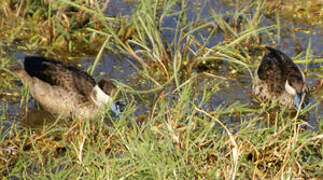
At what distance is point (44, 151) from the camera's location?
249 inches

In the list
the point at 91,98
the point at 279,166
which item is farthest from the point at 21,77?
the point at 279,166

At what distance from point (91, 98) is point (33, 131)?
100 centimetres

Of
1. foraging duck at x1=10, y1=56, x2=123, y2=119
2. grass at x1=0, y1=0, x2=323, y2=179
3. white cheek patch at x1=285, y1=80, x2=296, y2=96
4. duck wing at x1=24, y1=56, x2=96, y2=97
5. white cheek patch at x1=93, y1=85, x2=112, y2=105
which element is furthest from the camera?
white cheek patch at x1=285, y1=80, x2=296, y2=96

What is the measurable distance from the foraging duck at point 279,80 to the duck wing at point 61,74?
1800mm

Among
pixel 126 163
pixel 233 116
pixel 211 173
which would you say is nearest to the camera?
pixel 211 173

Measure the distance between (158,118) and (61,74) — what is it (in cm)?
182

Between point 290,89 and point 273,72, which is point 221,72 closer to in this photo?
point 273,72

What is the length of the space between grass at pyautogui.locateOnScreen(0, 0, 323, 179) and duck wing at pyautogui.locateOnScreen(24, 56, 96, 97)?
230 millimetres

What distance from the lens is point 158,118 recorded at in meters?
6.00

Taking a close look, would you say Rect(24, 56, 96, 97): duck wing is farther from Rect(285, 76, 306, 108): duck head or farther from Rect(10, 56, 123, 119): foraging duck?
Rect(285, 76, 306, 108): duck head

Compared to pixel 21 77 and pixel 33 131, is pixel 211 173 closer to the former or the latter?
pixel 33 131

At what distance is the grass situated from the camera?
5.26 meters

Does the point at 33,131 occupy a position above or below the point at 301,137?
below

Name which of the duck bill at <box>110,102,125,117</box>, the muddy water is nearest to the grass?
the muddy water
